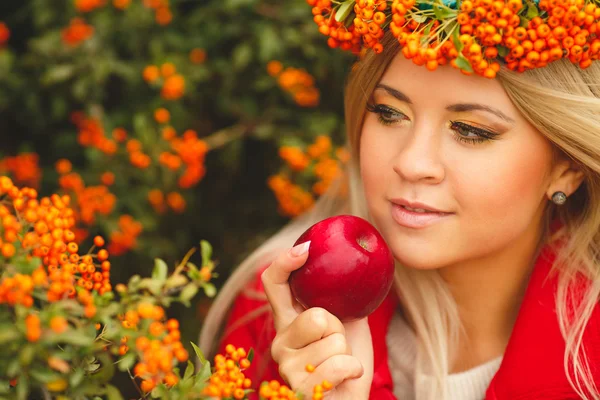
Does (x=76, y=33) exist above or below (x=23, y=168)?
above

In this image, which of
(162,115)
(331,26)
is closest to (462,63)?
(331,26)

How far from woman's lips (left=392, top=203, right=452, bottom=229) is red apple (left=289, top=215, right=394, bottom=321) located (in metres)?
0.12

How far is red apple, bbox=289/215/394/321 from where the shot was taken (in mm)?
1600

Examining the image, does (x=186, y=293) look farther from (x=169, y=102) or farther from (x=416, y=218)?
(x=169, y=102)

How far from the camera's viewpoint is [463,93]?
1.64 metres

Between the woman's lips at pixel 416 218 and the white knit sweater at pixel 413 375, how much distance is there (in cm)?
61

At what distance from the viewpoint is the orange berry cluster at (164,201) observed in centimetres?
271

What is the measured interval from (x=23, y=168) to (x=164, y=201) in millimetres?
583

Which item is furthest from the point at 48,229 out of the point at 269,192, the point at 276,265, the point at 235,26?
the point at 269,192

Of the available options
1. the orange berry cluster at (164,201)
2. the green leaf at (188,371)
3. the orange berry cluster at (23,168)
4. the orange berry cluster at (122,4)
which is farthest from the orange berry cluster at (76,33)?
the green leaf at (188,371)

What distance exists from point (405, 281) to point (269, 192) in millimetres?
1305

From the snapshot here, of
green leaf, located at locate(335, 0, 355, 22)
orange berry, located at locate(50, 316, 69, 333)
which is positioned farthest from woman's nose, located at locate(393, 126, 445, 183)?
orange berry, located at locate(50, 316, 69, 333)

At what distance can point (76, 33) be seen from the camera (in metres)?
2.60

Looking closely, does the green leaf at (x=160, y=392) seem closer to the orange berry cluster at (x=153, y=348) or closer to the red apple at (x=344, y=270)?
the orange berry cluster at (x=153, y=348)
